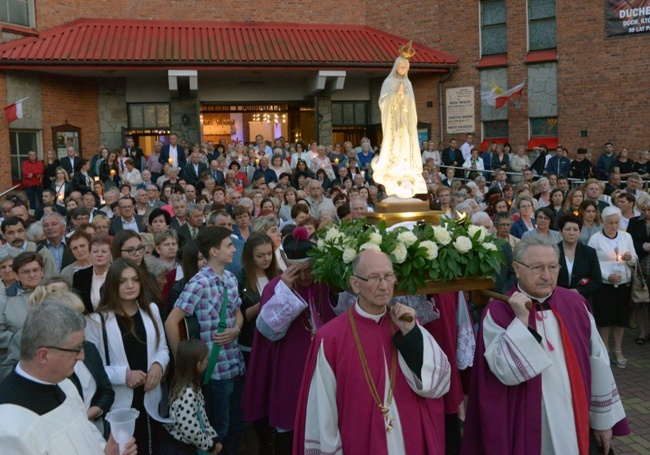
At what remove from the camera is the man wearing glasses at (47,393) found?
2.59 metres

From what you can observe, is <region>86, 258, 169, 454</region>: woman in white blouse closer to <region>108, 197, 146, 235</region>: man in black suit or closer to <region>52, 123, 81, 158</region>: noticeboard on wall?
<region>108, 197, 146, 235</region>: man in black suit

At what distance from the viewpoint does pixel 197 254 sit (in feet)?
17.3

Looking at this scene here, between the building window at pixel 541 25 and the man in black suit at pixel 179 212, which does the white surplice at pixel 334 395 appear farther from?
the building window at pixel 541 25

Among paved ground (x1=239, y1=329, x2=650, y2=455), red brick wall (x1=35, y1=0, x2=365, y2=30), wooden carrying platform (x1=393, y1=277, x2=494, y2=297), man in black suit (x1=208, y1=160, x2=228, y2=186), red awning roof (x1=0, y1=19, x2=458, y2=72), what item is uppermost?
red brick wall (x1=35, y1=0, x2=365, y2=30)

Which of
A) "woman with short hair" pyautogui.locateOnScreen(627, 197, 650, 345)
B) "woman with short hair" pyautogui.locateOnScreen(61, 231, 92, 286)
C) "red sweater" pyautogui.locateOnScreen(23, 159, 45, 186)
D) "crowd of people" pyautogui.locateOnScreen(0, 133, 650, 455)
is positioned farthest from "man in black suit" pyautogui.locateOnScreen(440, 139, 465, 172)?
"woman with short hair" pyautogui.locateOnScreen(61, 231, 92, 286)

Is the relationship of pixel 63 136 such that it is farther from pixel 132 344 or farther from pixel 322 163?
pixel 132 344

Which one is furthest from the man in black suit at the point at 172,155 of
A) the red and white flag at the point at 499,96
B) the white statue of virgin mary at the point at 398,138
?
the white statue of virgin mary at the point at 398,138

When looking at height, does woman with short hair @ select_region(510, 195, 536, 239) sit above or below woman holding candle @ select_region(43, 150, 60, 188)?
below

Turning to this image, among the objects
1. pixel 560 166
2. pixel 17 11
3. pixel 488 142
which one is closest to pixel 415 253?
pixel 560 166

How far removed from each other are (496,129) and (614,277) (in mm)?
13056

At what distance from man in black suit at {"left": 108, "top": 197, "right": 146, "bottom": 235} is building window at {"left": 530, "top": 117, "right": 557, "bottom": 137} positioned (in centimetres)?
Answer: 1400

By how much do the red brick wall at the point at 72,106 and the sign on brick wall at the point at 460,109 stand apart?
10.8m

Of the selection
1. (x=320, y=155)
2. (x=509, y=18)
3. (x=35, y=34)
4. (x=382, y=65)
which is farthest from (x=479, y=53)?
(x=35, y=34)

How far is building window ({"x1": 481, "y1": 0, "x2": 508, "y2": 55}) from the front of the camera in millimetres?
19781
